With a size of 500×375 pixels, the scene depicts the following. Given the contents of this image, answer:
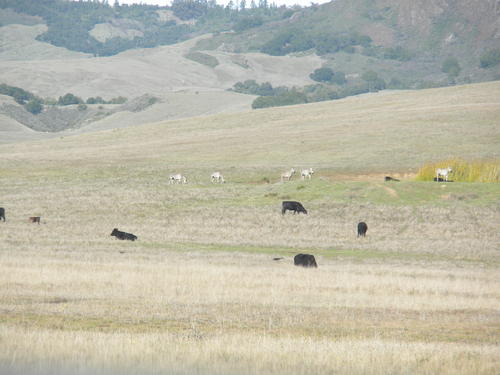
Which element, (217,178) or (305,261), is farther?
(217,178)

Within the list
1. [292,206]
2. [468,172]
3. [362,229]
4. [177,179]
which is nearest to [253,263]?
[362,229]

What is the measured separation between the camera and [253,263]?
26.0 metres

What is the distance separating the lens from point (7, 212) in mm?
41531

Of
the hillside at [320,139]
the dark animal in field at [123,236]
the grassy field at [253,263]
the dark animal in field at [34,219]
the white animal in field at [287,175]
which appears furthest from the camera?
the hillside at [320,139]

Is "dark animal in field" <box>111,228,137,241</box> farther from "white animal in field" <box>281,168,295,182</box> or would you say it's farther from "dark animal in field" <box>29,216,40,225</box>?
"white animal in field" <box>281,168,295,182</box>

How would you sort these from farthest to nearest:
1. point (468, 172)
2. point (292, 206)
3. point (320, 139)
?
point (320, 139)
point (468, 172)
point (292, 206)

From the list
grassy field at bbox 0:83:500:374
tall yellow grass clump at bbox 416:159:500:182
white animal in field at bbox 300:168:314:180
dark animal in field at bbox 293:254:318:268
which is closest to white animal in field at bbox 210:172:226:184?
grassy field at bbox 0:83:500:374

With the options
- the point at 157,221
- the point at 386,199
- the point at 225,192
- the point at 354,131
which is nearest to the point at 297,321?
the point at 157,221

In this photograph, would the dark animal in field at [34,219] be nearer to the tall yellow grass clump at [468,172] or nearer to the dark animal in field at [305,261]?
the dark animal in field at [305,261]

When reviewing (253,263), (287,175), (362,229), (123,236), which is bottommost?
(253,263)

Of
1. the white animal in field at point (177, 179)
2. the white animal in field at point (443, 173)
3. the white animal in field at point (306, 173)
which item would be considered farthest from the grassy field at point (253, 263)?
the white animal in field at point (443, 173)

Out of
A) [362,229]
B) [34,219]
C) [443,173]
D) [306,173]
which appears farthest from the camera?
[306,173]

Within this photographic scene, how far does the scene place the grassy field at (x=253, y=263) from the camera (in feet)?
43.1

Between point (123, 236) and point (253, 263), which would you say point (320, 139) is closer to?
point (123, 236)
